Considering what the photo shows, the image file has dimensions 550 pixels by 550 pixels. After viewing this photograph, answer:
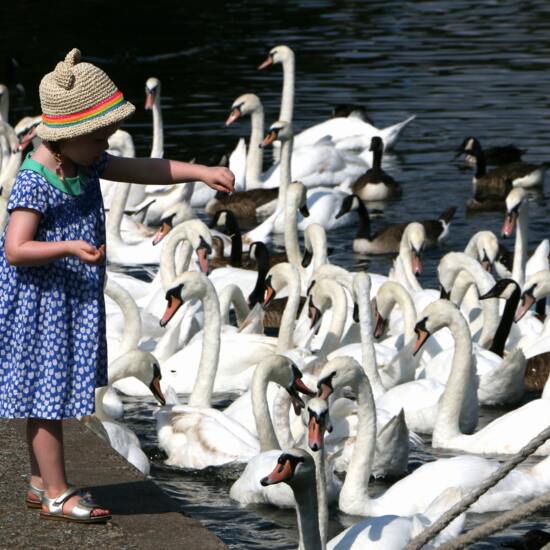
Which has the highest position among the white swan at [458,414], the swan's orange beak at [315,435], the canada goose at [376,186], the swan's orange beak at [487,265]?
the swan's orange beak at [315,435]

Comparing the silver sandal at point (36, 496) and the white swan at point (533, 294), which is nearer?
the silver sandal at point (36, 496)

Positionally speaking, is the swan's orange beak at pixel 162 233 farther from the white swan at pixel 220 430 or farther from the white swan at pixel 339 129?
the white swan at pixel 220 430

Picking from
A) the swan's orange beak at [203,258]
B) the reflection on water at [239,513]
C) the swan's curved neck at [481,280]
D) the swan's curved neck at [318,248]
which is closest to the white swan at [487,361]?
the swan's curved neck at [481,280]

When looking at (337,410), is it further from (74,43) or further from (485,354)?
(74,43)

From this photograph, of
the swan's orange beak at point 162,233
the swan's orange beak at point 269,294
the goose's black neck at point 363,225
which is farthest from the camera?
the goose's black neck at point 363,225

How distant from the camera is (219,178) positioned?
5879 mm

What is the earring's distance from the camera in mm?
5707

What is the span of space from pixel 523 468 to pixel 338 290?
10.6 ft

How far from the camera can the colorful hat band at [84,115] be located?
5562 mm

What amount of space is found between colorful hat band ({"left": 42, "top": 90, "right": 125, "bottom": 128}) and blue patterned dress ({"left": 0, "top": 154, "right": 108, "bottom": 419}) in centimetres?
21

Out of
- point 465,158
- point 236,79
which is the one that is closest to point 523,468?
point 465,158

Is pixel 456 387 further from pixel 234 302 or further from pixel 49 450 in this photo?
pixel 49 450

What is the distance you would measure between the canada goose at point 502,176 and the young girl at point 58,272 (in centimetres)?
1188

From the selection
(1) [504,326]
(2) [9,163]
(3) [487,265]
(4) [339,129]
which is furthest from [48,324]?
(4) [339,129]
